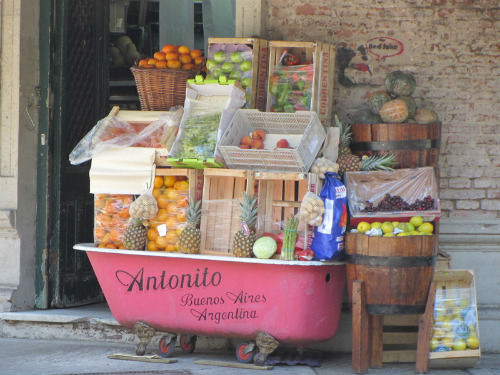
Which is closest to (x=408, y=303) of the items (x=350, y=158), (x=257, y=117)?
(x=350, y=158)

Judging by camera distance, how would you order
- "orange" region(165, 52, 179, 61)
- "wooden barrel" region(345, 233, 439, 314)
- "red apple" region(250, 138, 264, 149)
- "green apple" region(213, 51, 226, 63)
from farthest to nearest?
"orange" region(165, 52, 179, 61)
"green apple" region(213, 51, 226, 63)
"red apple" region(250, 138, 264, 149)
"wooden barrel" region(345, 233, 439, 314)

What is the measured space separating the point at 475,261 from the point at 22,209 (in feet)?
12.8

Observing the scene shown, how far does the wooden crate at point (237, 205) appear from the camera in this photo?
268 inches

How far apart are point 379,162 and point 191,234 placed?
152 centimetres

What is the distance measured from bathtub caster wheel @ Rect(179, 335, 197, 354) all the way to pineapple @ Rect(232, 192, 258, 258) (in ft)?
3.21

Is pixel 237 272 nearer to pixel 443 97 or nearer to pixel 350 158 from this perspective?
pixel 350 158

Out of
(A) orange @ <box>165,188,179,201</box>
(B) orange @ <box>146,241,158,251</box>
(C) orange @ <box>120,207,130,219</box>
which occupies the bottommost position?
(B) orange @ <box>146,241,158,251</box>

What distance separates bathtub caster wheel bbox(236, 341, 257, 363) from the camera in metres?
6.83

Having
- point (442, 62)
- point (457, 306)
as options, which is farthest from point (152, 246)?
point (442, 62)

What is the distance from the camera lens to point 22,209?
7914 mm

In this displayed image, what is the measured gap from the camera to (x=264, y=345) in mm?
6664

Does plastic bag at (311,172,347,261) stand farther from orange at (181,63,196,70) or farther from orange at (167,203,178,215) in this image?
orange at (181,63,196,70)

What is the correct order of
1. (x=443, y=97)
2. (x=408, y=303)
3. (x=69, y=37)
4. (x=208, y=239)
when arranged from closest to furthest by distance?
(x=408, y=303) < (x=208, y=239) < (x=443, y=97) < (x=69, y=37)

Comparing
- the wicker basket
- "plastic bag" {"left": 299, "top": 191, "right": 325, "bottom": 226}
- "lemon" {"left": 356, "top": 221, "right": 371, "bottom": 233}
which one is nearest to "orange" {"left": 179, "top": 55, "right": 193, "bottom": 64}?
the wicker basket
